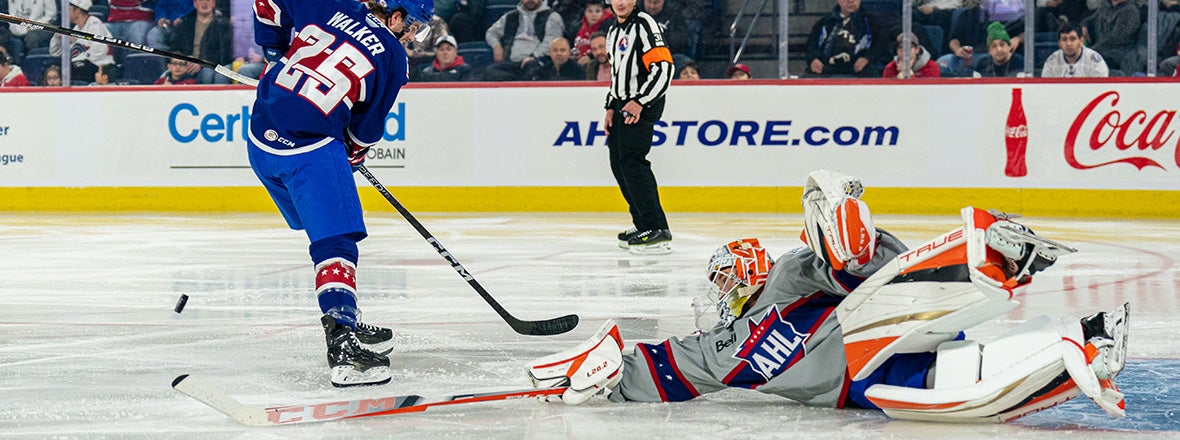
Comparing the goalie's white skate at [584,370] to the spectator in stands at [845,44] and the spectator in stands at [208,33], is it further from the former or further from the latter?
the spectator in stands at [208,33]

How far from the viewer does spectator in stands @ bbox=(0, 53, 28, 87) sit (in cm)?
882

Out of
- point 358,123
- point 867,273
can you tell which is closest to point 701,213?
point 358,123

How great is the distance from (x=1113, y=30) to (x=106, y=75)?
6.00 m

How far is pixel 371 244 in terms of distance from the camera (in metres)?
6.40

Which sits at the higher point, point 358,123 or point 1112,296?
point 358,123

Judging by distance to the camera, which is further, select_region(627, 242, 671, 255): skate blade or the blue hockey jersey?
select_region(627, 242, 671, 255): skate blade

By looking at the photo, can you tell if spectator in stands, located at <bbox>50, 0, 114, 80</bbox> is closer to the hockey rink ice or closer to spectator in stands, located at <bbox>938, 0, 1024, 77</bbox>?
the hockey rink ice

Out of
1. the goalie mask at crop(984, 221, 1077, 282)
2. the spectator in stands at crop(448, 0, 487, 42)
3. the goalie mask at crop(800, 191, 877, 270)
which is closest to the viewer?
the goalie mask at crop(984, 221, 1077, 282)

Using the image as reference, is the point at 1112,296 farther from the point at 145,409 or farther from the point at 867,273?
the point at 145,409

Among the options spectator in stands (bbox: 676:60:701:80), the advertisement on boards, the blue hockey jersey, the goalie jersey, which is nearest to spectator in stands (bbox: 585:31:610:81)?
the advertisement on boards

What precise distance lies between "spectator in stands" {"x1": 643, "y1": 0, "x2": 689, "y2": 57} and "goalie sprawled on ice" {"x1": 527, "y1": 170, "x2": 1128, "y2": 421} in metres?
5.75

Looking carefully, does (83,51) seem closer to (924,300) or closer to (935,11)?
(935,11)

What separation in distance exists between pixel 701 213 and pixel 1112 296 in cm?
403

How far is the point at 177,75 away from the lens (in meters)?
8.72
